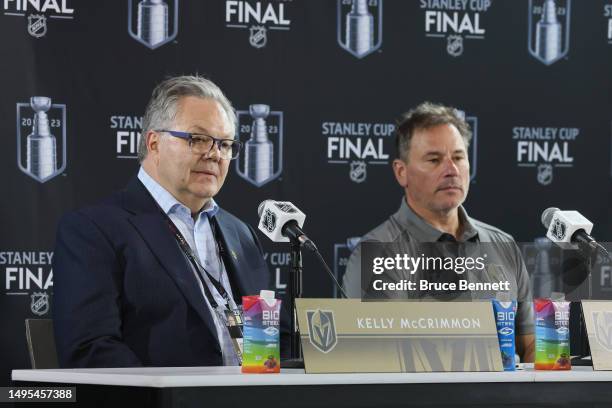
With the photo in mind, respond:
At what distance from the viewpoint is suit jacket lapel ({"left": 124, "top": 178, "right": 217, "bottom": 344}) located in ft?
12.4

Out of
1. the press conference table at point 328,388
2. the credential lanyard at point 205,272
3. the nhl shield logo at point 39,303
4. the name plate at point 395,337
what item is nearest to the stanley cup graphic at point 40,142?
the nhl shield logo at point 39,303

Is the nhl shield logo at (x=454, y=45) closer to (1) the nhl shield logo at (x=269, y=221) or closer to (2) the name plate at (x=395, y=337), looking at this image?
(1) the nhl shield logo at (x=269, y=221)

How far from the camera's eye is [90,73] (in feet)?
17.0

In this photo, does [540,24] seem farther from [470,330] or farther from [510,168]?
[470,330]

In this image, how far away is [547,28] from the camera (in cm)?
587

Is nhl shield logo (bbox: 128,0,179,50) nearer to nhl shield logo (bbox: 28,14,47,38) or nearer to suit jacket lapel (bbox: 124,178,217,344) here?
nhl shield logo (bbox: 28,14,47,38)

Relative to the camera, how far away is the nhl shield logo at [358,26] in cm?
561

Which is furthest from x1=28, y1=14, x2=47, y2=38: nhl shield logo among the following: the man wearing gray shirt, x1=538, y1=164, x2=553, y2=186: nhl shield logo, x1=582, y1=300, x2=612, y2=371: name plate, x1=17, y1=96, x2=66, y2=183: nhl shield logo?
x1=582, y1=300, x2=612, y2=371: name plate

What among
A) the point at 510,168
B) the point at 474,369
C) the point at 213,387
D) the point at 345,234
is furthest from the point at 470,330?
the point at 510,168

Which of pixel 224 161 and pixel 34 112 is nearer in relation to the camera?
pixel 224 161

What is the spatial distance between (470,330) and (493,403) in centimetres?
22

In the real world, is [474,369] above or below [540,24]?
below

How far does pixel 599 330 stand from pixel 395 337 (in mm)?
613

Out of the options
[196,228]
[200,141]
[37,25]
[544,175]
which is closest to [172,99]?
[200,141]
